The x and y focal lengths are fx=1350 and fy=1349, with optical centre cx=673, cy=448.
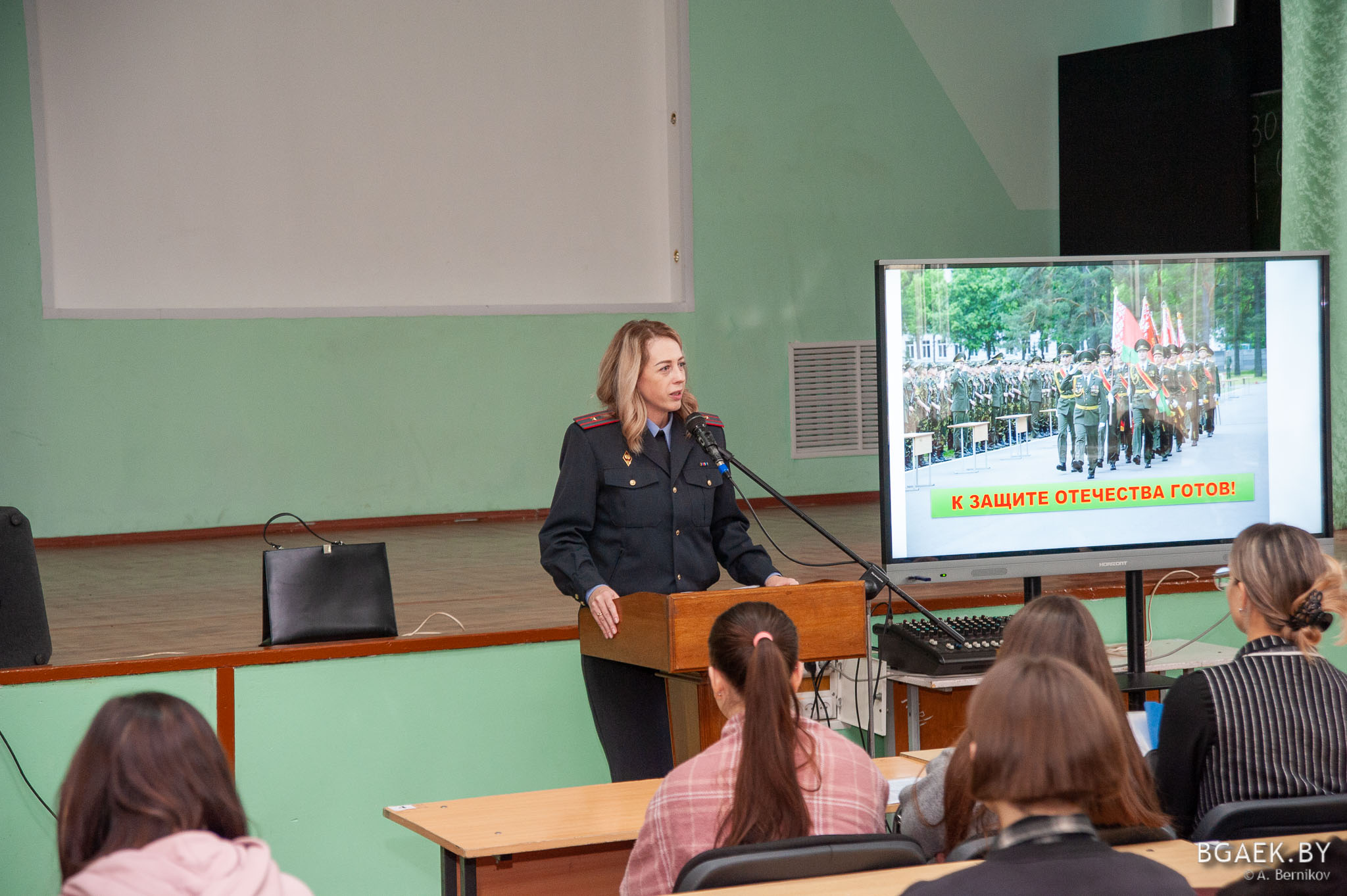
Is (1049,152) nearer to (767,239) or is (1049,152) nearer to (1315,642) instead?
(767,239)

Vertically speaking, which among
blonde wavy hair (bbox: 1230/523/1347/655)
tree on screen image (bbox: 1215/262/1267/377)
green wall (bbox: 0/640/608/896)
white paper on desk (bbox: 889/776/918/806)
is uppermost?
tree on screen image (bbox: 1215/262/1267/377)

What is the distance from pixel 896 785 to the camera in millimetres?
2586

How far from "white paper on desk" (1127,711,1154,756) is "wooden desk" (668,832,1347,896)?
0.71m

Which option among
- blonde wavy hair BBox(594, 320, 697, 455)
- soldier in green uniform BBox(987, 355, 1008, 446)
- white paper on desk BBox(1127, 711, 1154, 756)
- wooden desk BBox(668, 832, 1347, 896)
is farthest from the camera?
soldier in green uniform BBox(987, 355, 1008, 446)

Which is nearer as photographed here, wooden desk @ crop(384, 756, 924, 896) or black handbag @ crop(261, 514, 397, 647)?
A: wooden desk @ crop(384, 756, 924, 896)

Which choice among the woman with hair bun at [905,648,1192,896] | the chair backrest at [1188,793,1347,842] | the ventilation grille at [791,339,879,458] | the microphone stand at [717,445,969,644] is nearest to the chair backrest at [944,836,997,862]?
the chair backrest at [1188,793,1347,842]

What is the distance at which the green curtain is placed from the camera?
18.9 feet

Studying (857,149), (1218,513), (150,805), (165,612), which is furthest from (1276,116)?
(150,805)

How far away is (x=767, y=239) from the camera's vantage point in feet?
28.1

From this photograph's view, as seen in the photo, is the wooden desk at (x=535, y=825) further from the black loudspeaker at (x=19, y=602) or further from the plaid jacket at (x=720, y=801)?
the black loudspeaker at (x=19, y=602)

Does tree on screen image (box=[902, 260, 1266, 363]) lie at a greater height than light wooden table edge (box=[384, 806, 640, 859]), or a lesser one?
greater

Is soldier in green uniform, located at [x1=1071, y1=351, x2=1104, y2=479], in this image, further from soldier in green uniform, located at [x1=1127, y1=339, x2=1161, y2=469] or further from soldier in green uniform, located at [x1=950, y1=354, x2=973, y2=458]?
soldier in green uniform, located at [x1=950, y1=354, x2=973, y2=458]

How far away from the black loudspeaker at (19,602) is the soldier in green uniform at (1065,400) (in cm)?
272

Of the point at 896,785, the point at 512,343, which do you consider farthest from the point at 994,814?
the point at 512,343
